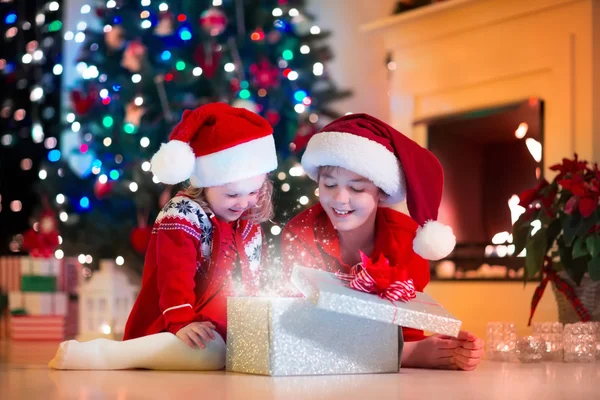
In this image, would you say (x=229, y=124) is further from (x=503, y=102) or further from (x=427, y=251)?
(x=503, y=102)

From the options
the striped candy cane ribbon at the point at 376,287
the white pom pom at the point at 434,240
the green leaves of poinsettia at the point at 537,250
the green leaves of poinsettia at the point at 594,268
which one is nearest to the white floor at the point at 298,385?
the striped candy cane ribbon at the point at 376,287

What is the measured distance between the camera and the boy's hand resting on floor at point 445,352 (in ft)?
5.59

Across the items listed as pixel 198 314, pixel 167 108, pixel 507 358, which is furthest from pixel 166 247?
pixel 167 108

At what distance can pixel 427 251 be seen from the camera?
1.74m

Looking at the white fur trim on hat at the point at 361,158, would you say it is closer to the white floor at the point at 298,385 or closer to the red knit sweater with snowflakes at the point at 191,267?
the red knit sweater with snowflakes at the point at 191,267

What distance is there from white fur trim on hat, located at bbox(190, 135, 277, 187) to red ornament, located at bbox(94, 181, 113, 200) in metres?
1.97

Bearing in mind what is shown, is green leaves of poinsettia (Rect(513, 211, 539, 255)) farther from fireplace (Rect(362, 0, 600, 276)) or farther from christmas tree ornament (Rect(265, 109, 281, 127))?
christmas tree ornament (Rect(265, 109, 281, 127))

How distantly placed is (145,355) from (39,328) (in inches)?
94.0

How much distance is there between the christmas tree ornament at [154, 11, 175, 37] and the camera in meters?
3.78

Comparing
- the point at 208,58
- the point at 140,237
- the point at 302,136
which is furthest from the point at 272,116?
the point at 140,237

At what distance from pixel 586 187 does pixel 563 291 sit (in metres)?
0.36

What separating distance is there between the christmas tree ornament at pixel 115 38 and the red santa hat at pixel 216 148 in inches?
85.4

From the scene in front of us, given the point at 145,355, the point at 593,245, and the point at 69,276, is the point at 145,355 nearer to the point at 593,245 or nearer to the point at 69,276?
the point at 593,245

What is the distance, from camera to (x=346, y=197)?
1.79 metres
